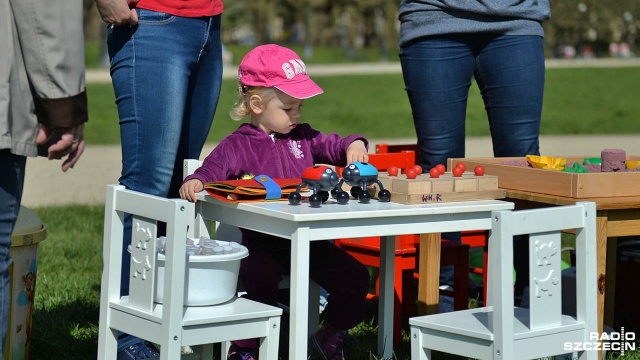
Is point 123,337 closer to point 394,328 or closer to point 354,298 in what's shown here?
point 354,298

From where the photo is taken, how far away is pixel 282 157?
13.6ft

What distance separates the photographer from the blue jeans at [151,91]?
12.6 feet

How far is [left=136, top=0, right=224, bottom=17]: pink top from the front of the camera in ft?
12.7

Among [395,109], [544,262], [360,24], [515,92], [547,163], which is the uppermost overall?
[360,24]

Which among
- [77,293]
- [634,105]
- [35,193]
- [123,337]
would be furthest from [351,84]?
[123,337]

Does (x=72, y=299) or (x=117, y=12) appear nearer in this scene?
(x=117, y=12)

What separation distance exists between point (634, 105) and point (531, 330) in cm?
1524

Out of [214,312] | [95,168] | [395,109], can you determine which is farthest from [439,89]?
[395,109]

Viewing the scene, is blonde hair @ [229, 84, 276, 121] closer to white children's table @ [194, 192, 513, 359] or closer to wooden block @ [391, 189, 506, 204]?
white children's table @ [194, 192, 513, 359]

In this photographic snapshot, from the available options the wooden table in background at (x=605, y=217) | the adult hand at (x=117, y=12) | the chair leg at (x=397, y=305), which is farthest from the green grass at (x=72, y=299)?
the adult hand at (x=117, y=12)

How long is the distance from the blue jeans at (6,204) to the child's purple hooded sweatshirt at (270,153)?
3.93ft

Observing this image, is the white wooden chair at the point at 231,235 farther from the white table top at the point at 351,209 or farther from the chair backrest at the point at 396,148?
the chair backrest at the point at 396,148

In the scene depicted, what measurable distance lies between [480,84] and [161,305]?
1.85m

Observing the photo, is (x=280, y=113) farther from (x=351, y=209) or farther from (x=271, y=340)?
(x=271, y=340)
